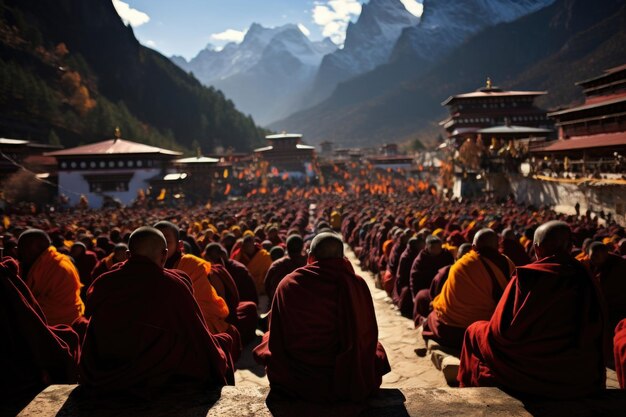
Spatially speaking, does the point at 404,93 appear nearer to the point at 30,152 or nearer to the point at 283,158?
the point at 283,158

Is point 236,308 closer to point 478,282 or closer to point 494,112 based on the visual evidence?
point 478,282

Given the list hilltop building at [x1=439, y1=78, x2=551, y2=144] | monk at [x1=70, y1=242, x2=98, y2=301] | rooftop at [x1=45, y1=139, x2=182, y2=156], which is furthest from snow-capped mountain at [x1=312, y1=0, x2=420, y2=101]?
monk at [x1=70, y1=242, x2=98, y2=301]

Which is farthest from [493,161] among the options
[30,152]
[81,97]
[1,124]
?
[81,97]

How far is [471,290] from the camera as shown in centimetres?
475

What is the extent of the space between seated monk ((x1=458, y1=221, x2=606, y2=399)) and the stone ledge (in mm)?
260

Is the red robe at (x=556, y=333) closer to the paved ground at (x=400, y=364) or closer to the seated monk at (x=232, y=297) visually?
the paved ground at (x=400, y=364)

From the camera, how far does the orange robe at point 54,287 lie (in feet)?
14.7

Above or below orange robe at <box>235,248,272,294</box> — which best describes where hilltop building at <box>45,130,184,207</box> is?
above

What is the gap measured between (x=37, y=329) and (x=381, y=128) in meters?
110

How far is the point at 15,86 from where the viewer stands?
43500 mm

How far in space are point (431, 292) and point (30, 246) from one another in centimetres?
464

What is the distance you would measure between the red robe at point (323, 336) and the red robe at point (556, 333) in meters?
1.00

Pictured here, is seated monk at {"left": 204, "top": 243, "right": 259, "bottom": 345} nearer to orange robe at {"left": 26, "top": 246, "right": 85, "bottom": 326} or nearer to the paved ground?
the paved ground

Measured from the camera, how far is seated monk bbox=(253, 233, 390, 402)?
10.1 feet
